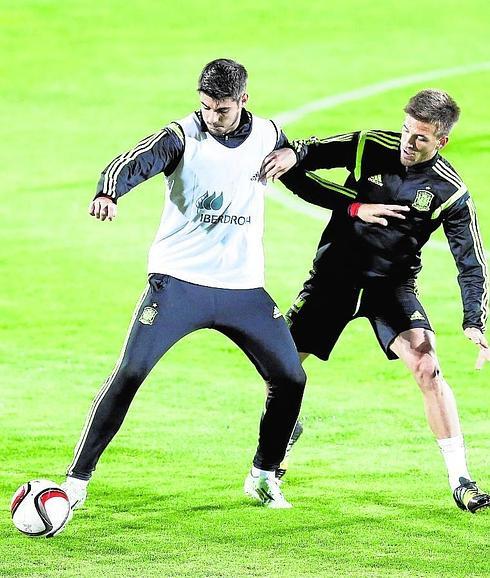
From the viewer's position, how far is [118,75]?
24578mm

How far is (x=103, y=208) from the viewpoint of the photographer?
23.3ft

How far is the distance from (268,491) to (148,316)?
4.71 ft

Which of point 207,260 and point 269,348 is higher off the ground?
point 207,260

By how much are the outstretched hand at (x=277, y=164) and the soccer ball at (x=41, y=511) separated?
80.5 inches

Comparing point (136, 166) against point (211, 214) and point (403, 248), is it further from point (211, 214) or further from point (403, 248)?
point (403, 248)

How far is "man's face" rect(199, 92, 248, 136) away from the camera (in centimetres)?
749

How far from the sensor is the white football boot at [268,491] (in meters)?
8.37

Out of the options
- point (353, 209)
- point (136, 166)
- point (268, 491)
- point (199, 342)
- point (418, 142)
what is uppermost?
point (418, 142)

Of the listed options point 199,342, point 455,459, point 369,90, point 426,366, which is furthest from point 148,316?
point 369,90

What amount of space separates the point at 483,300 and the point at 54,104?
1547cm

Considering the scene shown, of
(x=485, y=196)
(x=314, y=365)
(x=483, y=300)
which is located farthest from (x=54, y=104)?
(x=483, y=300)

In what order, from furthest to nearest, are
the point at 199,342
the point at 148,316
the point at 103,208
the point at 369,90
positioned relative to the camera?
the point at 369,90 → the point at 199,342 → the point at 148,316 → the point at 103,208

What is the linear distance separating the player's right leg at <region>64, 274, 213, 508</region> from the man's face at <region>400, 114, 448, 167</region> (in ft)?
5.02

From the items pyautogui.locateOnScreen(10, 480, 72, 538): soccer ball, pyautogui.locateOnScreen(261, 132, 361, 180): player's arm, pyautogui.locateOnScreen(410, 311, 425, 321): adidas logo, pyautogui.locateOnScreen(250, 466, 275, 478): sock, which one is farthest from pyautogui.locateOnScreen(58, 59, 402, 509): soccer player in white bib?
pyautogui.locateOnScreen(410, 311, 425, 321): adidas logo
